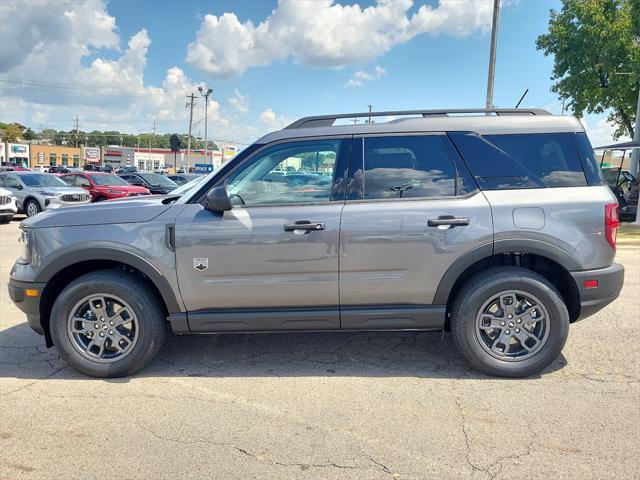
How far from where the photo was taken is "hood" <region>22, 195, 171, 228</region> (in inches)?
144

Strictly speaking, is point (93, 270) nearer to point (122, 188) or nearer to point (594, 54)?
point (122, 188)

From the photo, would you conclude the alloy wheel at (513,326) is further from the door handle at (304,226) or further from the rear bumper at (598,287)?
the door handle at (304,226)

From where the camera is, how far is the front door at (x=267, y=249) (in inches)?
140

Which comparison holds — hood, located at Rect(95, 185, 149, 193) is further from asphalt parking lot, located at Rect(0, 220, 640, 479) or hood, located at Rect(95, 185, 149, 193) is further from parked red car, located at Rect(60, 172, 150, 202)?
asphalt parking lot, located at Rect(0, 220, 640, 479)

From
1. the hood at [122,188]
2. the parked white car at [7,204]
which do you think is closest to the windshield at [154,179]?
the hood at [122,188]

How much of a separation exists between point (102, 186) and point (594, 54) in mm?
22775

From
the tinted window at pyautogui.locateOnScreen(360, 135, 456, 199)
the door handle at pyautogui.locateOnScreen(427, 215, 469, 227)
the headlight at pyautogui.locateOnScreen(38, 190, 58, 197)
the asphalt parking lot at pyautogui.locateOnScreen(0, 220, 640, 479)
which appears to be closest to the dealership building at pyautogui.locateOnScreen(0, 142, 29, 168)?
the headlight at pyautogui.locateOnScreen(38, 190, 58, 197)

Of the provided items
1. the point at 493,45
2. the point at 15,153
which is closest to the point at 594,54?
the point at 493,45

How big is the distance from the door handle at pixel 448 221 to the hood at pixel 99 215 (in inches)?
78.6

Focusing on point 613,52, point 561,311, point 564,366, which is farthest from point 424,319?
point 613,52

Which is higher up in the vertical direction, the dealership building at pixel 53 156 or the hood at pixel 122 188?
the dealership building at pixel 53 156

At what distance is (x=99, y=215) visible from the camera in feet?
12.2

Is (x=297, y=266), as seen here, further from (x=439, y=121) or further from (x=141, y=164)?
Result: (x=141, y=164)

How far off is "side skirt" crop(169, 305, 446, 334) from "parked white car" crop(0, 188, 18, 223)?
44.6 ft
